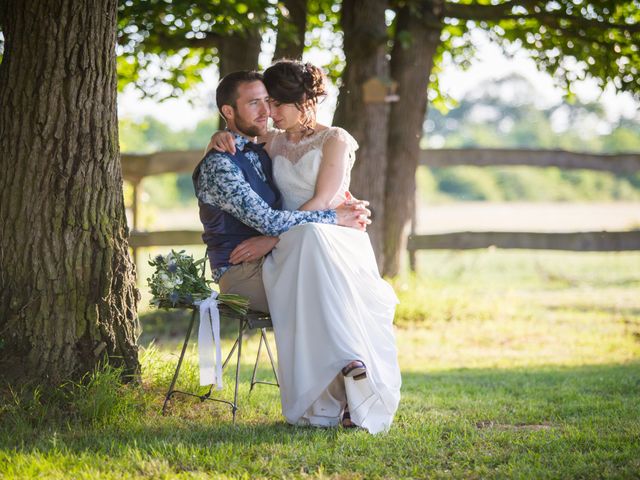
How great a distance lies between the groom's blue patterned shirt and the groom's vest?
0.06 m

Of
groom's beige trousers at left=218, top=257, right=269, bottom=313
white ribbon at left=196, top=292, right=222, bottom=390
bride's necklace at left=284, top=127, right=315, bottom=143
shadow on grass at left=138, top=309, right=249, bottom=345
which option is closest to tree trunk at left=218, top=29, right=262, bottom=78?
shadow on grass at left=138, top=309, right=249, bottom=345

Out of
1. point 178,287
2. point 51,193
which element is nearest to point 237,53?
point 51,193

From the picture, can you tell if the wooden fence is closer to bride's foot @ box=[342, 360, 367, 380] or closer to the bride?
the bride

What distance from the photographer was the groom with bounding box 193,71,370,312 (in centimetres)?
440

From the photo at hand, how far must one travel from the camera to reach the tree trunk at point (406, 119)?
29.7ft

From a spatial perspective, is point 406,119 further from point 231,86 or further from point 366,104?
point 231,86

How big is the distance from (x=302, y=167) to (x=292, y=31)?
3176 millimetres

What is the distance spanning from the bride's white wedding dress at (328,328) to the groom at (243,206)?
4.5 inches

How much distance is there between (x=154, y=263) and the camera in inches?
171

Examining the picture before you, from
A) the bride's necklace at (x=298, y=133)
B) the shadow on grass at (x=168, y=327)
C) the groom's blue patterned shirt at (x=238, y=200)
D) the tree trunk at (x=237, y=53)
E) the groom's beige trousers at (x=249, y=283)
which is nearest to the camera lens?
the groom's blue patterned shirt at (x=238, y=200)

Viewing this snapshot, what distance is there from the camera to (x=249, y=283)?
14.8ft

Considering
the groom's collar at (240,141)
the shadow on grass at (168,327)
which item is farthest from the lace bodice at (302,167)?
the shadow on grass at (168,327)

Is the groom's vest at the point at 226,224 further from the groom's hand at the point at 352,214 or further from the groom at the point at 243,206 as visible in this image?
the groom's hand at the point at 352,214

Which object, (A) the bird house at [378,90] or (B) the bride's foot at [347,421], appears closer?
(B) the bride's foot at [347,421]
